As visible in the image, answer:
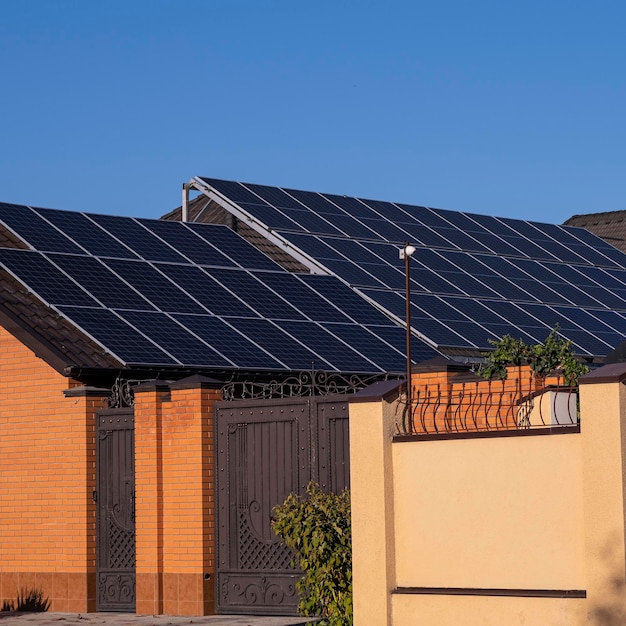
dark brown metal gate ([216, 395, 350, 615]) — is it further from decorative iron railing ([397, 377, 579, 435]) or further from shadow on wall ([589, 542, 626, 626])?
shadow on wall ([589, 542, 626, 626])

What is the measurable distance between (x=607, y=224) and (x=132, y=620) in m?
34.6

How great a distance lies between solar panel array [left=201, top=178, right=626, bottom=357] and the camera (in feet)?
91.9

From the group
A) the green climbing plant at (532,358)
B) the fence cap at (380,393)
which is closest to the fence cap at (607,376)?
the fence cap at (380,393)

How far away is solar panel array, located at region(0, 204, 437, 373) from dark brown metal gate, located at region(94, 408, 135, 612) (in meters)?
1.26

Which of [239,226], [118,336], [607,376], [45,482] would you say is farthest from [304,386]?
[607,376]

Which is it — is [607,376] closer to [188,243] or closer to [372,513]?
[372,513]

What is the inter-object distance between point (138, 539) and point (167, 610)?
1.05 m

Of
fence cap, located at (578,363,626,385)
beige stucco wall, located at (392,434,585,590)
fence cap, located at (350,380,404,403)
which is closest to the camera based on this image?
fence cap, located at (578,363,626,385)

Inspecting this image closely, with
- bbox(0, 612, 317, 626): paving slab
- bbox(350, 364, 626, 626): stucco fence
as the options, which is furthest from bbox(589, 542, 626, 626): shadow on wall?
bbox(0, 612, 317, 626): paving slab

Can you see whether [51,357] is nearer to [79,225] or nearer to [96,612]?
[96,612]

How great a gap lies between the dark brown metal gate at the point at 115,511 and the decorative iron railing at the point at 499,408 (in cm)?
425

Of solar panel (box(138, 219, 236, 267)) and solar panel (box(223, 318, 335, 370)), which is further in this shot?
solar panel (box(138, 219, 236, 267))

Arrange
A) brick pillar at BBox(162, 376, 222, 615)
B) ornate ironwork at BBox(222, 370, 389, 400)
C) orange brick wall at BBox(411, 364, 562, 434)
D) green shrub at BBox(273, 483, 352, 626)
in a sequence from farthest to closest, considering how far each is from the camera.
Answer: ornate ironwork at BBox(222, 370, 389, 400) → brick pillar at BBox(162, 376, 222, 615) → orange brick wall at BBox(411, 364, 562, 434) → green shrub at BBox(273, 483, 352, 626)

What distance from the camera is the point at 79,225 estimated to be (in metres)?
26.4
